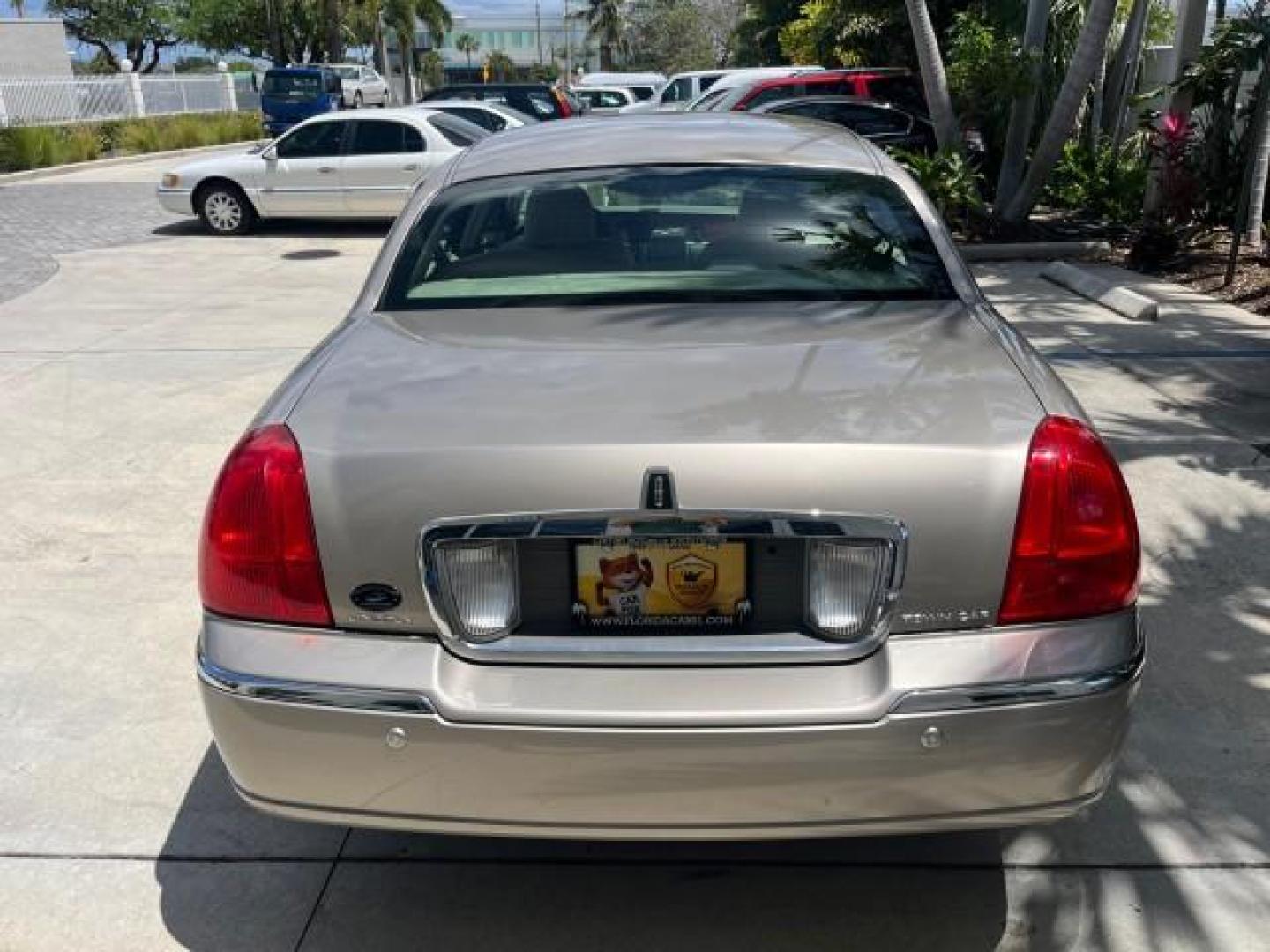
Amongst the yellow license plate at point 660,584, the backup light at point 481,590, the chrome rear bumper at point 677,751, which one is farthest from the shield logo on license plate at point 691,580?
the backup light at point 481,590

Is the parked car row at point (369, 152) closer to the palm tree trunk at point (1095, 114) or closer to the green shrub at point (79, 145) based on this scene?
the palm tree trunk at point (1095, 114)

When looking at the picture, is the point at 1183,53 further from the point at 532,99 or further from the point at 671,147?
the point at 532,99

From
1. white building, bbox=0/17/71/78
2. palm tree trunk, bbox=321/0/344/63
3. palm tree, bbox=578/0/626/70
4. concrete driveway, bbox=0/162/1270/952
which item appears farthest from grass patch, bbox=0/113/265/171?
palm tree, bbox=578/0/626/70

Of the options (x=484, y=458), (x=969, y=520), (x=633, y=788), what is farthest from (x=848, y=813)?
(x=484, y=458)

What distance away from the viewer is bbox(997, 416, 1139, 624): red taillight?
2.28m

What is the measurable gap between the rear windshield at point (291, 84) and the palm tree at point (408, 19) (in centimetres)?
2282

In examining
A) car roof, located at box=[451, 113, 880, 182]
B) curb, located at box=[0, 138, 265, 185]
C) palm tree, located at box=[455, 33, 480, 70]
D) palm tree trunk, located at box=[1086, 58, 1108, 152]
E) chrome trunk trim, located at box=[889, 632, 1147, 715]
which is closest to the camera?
chrome trunk trim, located at box=[889, 632, 1147, 715]

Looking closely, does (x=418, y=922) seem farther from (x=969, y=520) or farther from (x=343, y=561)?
(x=969, y=520)

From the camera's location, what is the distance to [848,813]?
227 cm

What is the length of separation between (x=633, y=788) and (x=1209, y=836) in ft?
5.45

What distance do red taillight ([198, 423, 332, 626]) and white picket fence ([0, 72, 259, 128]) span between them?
82.8ft

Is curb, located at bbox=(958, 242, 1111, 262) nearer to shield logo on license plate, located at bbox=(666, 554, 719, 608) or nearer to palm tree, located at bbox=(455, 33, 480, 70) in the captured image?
shield logo on license plate, located at bbox=(666, 554, 719, 608)

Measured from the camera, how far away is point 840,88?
47.1 ft

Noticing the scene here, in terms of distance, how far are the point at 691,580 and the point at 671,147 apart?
193 centimetres
